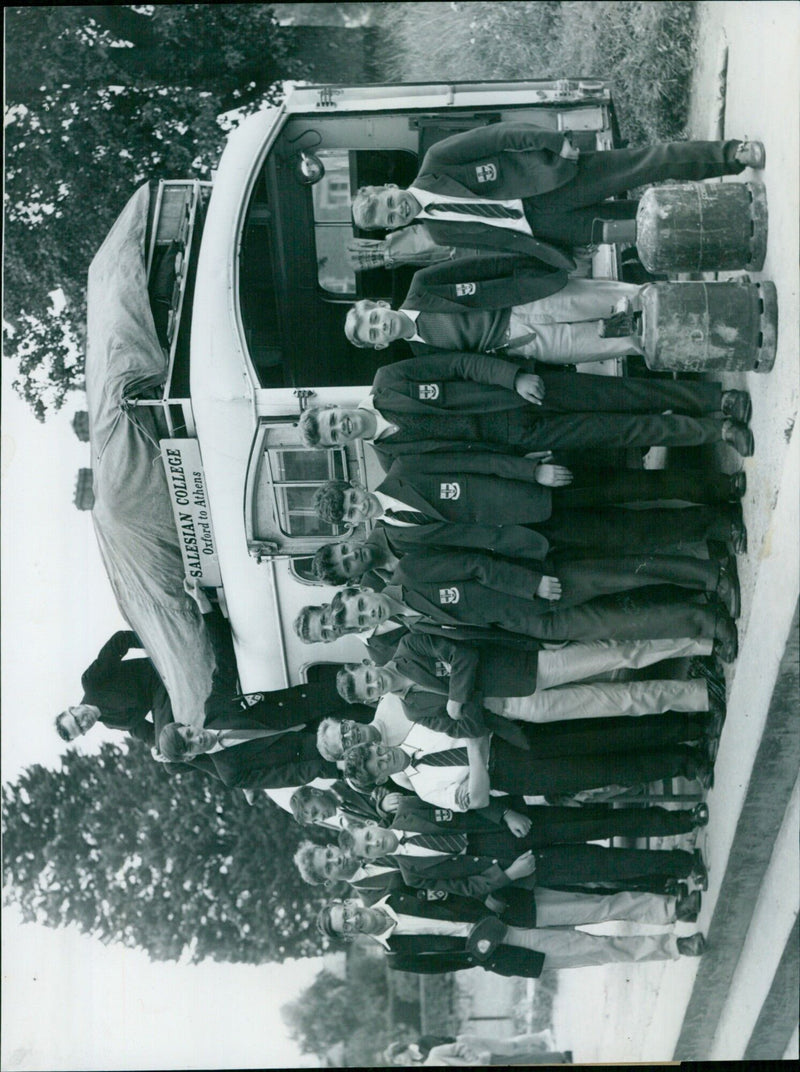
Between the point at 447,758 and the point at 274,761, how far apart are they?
0.85 m

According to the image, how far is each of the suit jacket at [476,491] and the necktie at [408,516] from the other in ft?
0.20

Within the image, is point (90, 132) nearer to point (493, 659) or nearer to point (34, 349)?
point (34, 349)

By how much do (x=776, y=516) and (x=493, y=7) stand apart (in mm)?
2825

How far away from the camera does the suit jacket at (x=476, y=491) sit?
157 inches

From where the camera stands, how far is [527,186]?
4.04 metres

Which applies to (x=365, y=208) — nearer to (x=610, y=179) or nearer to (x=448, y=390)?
(x=448, y=390)

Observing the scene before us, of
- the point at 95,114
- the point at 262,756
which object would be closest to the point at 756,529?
the point at 262,756

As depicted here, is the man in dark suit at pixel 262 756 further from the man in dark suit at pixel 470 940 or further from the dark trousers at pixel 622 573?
the dark trousers at pixel 622 573

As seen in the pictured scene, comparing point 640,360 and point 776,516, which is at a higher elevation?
point 640,360

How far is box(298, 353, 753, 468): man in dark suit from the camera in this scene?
4.00 meters

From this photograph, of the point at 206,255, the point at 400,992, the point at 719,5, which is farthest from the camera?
the point at 400,992

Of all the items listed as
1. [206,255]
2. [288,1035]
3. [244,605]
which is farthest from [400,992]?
[206,255]

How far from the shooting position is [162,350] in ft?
16.5

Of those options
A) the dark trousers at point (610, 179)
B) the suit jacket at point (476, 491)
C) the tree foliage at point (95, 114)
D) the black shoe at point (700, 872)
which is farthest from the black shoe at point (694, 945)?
the tree foliage at point (95, 114)
